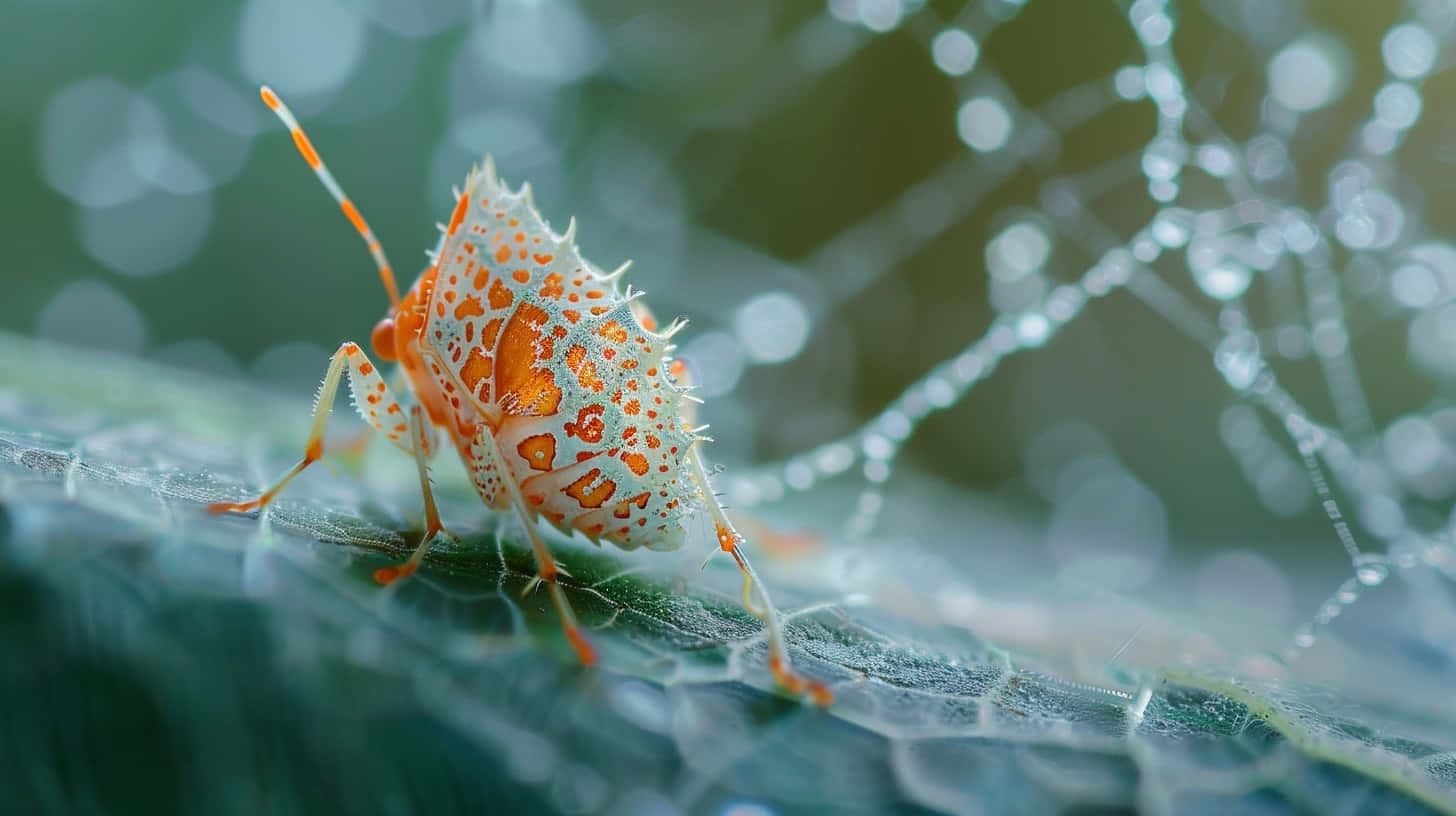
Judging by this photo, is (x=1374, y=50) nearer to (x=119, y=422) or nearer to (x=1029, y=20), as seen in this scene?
(x=1029, y=20)

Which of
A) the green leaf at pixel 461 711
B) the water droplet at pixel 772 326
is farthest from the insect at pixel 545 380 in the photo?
the water droplet at pixel 772 326

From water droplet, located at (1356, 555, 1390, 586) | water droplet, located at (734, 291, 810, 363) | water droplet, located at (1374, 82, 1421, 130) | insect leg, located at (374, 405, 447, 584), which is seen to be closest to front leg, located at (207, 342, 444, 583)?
insect leg, located at (374, 405, 447, 584)

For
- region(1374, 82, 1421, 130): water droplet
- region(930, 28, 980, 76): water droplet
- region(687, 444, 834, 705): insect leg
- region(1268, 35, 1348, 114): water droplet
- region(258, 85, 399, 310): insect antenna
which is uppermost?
region(1268, 35, 1348, 114): water droplet

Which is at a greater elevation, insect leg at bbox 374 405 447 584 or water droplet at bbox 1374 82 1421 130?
water droplet at bbox 1374 82 1421 130

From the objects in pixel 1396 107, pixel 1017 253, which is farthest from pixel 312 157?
pixel 1396 107

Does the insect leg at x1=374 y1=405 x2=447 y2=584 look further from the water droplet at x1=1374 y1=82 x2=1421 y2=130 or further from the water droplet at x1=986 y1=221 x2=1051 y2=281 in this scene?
the water droplet at x1=1374 y1=82 x2=1421 y2=130
